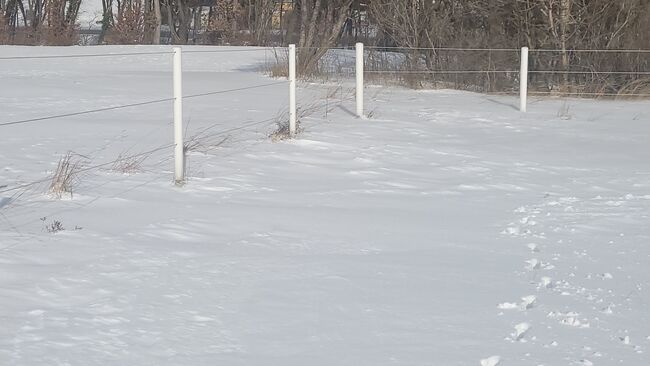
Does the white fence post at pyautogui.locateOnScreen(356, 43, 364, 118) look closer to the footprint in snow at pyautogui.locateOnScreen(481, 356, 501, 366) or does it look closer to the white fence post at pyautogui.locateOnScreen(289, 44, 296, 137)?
the white fence post at pyautogui.locateOnScreen(289, 44, 296, 137)

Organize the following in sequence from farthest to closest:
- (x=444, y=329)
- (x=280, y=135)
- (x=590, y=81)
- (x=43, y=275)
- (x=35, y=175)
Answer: (x=590, y=81) < (x=280, y=135) < (x=35, y=175) < (x=43, y=275) < (x=444, y=329)

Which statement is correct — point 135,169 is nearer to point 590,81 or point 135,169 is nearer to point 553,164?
point 553,164

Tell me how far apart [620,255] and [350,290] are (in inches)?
88.7

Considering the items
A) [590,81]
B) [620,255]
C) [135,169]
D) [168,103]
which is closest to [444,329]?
[620,255]

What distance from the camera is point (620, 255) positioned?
679 cm

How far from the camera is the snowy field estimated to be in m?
4.75

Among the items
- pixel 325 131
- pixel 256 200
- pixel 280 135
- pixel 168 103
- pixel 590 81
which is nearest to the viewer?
pixel 256 200

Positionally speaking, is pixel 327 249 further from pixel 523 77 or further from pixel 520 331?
pixel 523 77

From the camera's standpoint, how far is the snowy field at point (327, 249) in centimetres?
475

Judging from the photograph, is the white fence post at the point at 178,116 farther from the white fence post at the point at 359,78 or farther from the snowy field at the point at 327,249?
the white fence post at the point at 359,78

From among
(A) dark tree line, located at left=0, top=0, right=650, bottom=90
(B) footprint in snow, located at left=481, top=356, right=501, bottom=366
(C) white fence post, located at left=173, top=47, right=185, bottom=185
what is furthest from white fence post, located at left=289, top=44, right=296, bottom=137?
(A) dark tree line, located at left=0, top=0, right=650, bottom=90

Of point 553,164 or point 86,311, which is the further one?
point 553,164

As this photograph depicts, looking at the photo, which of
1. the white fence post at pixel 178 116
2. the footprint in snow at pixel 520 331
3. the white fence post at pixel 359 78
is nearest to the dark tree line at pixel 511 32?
the white fence post at pixel 359 78

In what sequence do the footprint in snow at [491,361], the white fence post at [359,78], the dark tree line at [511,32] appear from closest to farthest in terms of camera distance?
the footprint in snow at [491,361], the white fence post at [359,78], the dark tree line at [511,32]
